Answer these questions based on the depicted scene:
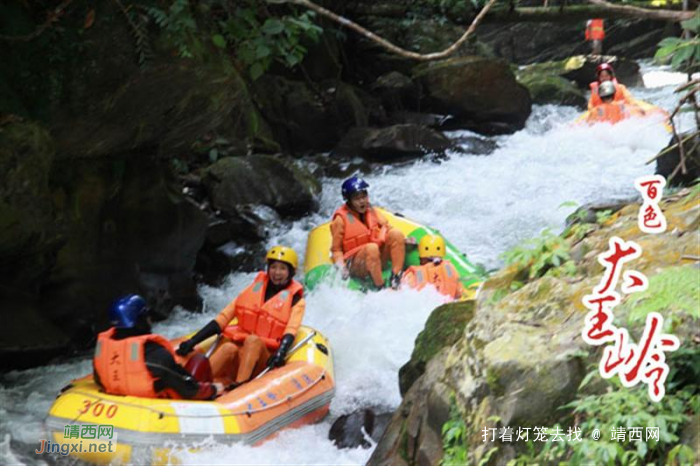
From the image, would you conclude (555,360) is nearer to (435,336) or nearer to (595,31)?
(435,336)

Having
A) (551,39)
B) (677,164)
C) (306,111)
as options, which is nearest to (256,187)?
(306,111)

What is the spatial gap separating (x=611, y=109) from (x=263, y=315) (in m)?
8.36

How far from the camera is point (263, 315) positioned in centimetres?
632

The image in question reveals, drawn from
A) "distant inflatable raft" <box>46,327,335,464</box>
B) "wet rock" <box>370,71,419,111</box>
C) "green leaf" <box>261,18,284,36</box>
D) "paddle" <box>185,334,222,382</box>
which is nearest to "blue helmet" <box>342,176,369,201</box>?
"distant inflatable raft" <box>46,327,335,464</box>

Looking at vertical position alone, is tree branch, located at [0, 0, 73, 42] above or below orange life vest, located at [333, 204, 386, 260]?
above

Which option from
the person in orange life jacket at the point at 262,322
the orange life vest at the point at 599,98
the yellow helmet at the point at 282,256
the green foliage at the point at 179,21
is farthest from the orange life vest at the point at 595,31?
the green foliage at the point at 179,21

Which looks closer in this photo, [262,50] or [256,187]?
[262,50]

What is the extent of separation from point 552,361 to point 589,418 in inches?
13.0

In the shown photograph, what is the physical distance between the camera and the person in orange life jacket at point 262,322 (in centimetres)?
610

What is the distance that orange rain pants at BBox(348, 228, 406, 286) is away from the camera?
775 centimetres

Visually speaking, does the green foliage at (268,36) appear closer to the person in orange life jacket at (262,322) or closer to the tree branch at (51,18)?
the tree branch at (51,18)

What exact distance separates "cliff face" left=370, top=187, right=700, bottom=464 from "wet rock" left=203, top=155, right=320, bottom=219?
6.65 metres

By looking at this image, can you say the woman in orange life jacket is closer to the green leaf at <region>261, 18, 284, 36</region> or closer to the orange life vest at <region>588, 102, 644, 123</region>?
the orange life vest at <region>588, 102, 644, 123</region>

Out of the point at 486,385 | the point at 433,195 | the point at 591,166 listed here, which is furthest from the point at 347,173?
the point at 486,385
